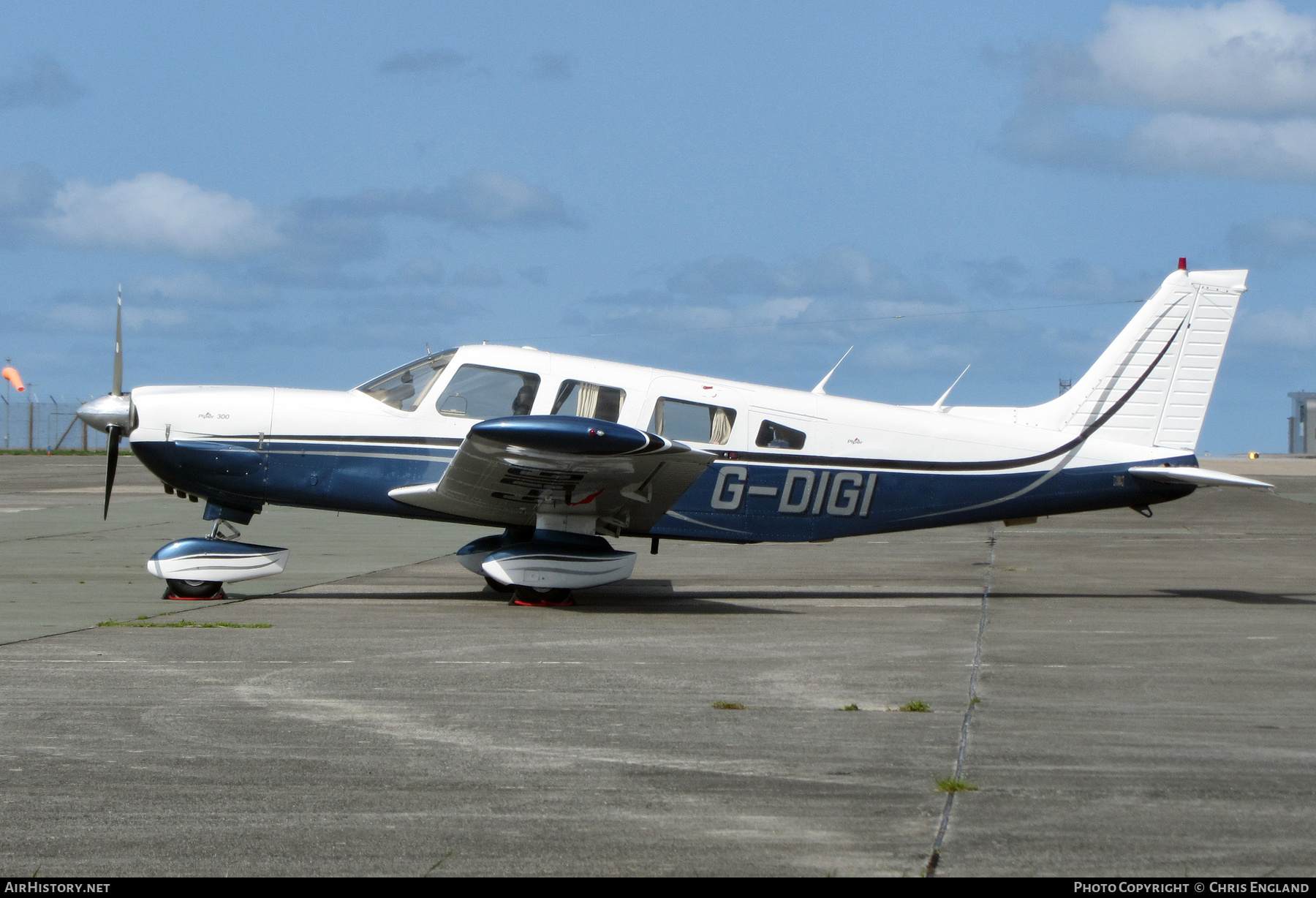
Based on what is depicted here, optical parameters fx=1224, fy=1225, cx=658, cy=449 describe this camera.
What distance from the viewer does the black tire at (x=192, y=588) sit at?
1047cm

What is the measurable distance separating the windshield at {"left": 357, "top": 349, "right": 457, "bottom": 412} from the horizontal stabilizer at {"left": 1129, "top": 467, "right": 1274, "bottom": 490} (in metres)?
6.48

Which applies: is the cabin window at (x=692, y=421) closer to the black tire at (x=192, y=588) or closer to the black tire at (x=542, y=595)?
the black tire at (x=542, y=595)

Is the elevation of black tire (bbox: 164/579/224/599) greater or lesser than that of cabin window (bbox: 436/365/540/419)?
lesser

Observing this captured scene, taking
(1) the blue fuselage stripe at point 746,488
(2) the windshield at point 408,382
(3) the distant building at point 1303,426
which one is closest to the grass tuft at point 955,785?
(1) the blue fuselage stripe at point 746,488

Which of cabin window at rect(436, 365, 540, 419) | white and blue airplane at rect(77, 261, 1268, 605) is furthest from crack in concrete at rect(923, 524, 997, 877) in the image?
cabin window at rect(436, 365, 540, 419)

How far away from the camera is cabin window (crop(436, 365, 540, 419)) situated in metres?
10.5

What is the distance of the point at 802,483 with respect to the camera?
434 inches

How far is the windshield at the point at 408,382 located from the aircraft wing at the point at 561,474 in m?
0.77

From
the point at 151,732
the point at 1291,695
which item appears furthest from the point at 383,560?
the point at 1291,695

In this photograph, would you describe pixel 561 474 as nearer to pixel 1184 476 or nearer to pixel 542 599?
pixel 542 599

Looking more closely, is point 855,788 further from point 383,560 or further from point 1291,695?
point 383,560

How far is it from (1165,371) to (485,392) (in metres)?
6.47

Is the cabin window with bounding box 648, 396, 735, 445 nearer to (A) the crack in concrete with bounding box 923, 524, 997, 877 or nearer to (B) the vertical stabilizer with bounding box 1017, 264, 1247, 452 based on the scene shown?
(A) the crack in concrete with bounding box 923, 524, 997, 877

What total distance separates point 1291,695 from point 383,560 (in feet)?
35.6
